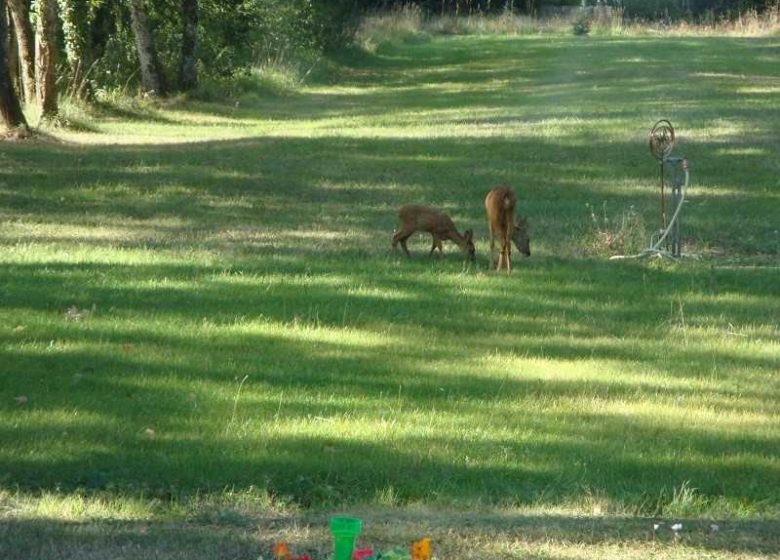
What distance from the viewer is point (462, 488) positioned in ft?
26.7

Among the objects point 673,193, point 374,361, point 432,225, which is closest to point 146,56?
point 673,193

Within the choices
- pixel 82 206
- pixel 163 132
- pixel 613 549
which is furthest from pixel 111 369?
pixel 163 132

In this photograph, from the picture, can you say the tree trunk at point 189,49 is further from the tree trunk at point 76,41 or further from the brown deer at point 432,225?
the brown deer at point 432,225

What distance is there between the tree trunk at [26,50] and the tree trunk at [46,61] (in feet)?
1.39

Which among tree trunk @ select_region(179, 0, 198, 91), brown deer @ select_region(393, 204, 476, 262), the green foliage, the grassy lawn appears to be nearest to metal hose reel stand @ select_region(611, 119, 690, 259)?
the grassy lawn

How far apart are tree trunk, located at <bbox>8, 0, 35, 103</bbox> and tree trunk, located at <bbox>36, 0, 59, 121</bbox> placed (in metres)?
0.42

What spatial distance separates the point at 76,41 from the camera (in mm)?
32875

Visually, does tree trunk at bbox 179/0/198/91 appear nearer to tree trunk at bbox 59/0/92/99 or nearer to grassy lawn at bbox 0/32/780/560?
tree trunk at bbox 59/0/92/99

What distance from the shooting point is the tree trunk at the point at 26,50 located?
28.1 m

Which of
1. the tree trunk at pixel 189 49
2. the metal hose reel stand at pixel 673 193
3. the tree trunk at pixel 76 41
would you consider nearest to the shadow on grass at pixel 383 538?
the metal hose reel stand at pixel 673 193

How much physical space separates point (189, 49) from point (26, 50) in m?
8.60

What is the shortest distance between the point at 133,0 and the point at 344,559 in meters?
29.9

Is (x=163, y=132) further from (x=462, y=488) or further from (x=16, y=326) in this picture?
(x=462, y=488)

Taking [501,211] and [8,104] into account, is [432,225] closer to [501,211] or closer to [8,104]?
[501,211]
